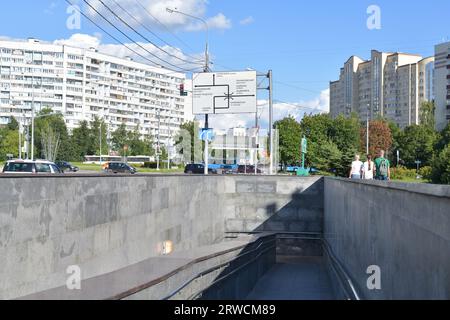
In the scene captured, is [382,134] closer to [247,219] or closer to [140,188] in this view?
[247,219]

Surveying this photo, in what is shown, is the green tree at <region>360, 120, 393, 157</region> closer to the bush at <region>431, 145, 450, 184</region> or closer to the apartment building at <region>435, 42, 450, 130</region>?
the apartment building at <region>435, 42, 450, 130</region>

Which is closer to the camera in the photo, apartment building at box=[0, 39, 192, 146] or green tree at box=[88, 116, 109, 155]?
apartment building at box=[0, 39, 192, 146]

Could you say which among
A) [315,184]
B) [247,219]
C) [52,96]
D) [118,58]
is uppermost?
[118,58]

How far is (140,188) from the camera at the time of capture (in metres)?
13.2

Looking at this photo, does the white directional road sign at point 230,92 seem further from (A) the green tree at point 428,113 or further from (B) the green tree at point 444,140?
(A) the green tree at point 428,113

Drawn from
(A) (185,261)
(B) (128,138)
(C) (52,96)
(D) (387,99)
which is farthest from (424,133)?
(A) (185,261)

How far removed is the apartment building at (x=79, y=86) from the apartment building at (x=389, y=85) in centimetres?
4217

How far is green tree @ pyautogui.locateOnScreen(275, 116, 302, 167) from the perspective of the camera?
254 feet

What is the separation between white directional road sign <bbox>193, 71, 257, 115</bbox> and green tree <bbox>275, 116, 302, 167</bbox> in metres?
44.9

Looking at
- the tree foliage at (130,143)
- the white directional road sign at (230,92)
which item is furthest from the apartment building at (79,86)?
the white directional road sign at (230,92)

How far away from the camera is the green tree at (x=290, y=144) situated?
77.6 m

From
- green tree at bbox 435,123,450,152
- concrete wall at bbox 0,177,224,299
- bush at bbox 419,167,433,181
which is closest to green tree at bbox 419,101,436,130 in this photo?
green tree at bbox 435,123,450,152

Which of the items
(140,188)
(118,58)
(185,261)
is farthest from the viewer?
(118,58)
